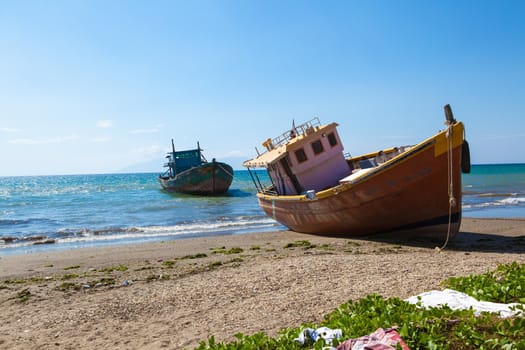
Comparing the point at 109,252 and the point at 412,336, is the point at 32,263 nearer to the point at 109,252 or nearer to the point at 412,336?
the point at 109,252

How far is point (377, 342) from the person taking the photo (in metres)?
3.91

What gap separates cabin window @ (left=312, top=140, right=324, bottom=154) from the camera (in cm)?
1644

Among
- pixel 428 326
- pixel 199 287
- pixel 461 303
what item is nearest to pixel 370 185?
pixel 199 287

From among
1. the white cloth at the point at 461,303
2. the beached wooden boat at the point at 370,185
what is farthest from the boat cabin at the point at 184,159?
the white cloth at the point at 461,303

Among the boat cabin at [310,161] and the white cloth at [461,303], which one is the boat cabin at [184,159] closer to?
the boat cabin at [310,161]

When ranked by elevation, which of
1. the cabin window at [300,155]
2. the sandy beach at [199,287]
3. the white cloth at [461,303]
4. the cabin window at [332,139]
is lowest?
the sandy beach at [199,287]

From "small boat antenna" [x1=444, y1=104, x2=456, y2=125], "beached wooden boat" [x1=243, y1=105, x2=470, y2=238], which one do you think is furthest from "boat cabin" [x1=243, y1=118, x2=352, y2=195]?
"small boat antenna" [x1=444, y1=104, x2=456, y2=125]

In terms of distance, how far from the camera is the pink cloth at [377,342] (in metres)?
3.84

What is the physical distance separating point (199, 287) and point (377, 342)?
507cm

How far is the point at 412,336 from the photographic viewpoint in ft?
13.2

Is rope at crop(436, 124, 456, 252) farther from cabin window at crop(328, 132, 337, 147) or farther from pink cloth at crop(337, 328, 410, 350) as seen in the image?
pink cloth at crop(337, 328, 410, 350)

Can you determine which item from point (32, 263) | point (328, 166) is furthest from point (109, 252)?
point (328, 166)

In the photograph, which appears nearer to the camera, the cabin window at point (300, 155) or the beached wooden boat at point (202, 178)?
the cabin window at point (300, 155)

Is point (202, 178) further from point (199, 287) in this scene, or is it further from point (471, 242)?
point (199, 287)
